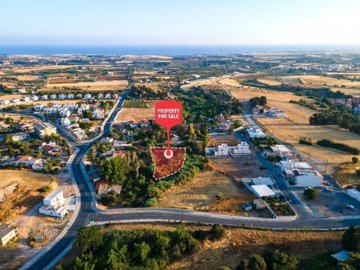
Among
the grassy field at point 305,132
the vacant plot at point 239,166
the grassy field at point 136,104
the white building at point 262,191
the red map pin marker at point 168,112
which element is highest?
the red map pin marker at point 168,112

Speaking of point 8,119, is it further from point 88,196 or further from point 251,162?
point 251,162

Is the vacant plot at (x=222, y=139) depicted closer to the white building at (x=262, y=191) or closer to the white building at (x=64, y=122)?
the white building at (x=262, y=191)

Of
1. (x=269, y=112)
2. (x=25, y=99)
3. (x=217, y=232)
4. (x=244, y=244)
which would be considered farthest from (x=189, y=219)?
(x=25, y=99)

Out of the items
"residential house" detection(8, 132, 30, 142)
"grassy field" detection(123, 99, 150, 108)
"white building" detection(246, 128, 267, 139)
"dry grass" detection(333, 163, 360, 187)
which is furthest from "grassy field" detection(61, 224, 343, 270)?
"grassy field" detection(123, 99, 150, 108)

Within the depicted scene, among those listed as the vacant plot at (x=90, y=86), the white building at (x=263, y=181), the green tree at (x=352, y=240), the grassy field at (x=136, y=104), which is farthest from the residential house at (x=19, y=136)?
the vacant plot at (x=90, y=86)

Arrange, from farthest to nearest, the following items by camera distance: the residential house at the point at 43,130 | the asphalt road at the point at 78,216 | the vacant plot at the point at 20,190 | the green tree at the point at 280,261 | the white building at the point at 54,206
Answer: the residential house at the point at 43,130 < the vacant plot at the point at 20,190 < the white building at the point at 54,206 < the asphalt road at the point at 78,216 < the green tree at the point at 280,261

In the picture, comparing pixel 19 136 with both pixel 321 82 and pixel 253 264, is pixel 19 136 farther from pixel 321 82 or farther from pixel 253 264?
pixel 321 82
